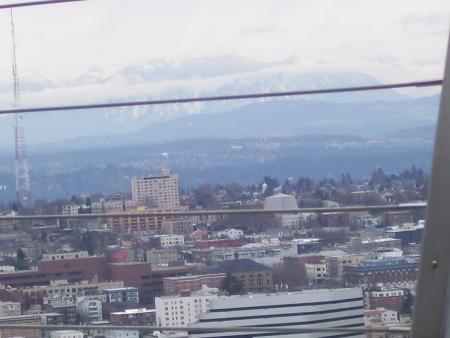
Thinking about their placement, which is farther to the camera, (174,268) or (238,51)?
(238,51)

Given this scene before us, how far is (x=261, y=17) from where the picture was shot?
192cm

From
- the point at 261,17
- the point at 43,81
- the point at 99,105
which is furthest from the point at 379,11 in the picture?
the point at 43,81

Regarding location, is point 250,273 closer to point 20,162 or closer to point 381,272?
point 381,272

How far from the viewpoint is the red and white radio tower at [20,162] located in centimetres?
180

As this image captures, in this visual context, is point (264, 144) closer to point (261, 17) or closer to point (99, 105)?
point (261, 17)

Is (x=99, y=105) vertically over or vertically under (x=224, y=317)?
over

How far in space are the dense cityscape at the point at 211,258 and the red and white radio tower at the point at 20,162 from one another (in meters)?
0.04

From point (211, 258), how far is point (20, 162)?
567 mm

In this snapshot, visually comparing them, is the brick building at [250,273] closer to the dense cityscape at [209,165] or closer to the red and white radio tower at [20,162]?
the dense cityscape at [209,165]

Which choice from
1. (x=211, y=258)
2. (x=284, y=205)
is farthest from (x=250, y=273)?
(x=284, y=205)

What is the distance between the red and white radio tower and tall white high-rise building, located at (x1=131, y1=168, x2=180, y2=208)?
262mm

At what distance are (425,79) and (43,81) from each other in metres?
1.05

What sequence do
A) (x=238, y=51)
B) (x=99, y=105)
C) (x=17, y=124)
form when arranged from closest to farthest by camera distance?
1. (x=99, y=105)
2. (x=17, y=124)
3. (x=238, y=51)

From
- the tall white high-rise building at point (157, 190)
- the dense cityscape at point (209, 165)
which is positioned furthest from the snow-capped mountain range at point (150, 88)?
the tall white high-rise building at point (157, 190)
